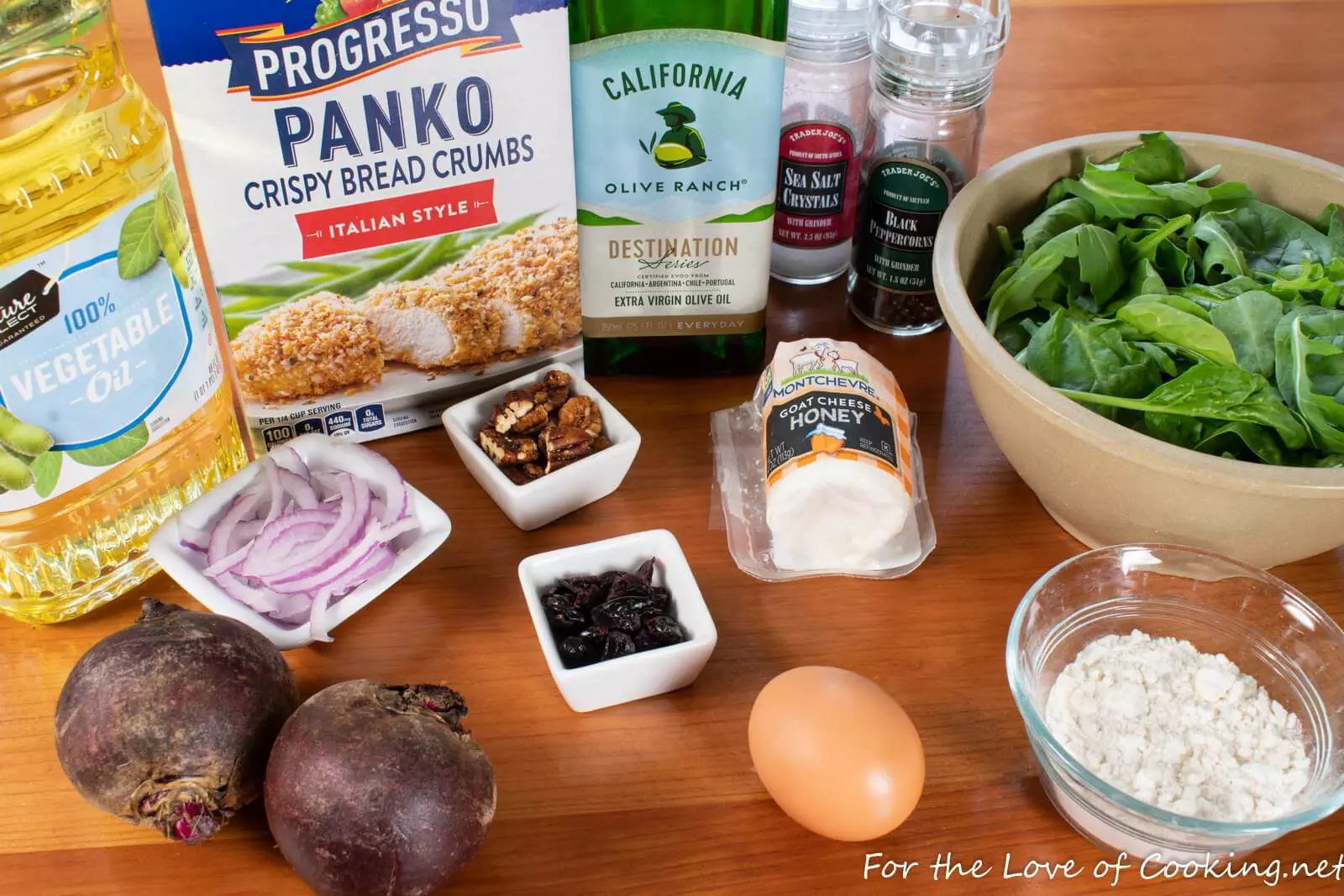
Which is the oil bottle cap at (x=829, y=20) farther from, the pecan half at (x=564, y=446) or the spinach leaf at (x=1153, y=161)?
the pecan half at (x=564, y=446)

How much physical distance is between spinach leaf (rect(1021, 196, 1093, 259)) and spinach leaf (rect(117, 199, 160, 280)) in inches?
25.3

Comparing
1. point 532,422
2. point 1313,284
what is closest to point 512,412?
point 532,422

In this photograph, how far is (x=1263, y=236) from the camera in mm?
935

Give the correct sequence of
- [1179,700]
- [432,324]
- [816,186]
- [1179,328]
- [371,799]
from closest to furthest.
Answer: [371,799], [1179,700], [1179,328], [432,324], [816,186]

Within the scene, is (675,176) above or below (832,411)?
above

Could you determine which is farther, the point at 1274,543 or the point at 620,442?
the point at 620,442

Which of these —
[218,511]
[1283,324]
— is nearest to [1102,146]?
[1283,324]

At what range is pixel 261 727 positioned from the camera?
0.66 meters

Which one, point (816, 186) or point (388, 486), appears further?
point (816, 186)

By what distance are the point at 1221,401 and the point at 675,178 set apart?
1.40 feet

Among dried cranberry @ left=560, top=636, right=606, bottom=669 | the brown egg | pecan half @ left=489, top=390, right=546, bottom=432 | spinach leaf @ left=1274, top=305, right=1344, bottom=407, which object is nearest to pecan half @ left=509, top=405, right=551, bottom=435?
pecan half @ left=489, top=390, right=546, bottom=432

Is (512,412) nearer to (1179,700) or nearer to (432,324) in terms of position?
(432,324)

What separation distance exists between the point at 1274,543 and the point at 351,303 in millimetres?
681

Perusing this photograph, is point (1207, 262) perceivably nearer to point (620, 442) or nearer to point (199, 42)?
point (620, 442)
